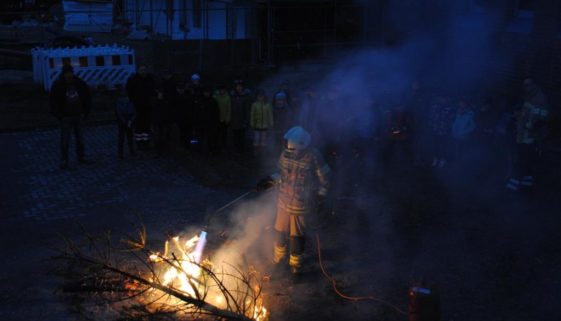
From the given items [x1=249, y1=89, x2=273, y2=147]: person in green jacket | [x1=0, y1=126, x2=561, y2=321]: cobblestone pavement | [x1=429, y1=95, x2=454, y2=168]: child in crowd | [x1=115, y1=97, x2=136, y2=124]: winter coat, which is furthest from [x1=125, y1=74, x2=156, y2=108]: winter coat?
[x1=429, y1=95, x2=454, y2=168]: child in crowd

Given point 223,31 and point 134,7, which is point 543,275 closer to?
point 223,31

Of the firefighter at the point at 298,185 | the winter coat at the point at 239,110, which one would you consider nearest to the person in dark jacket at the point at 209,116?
the winter coat at the point at 239,110

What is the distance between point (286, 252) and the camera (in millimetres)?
6734

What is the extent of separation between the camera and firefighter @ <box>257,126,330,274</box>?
6297 millimetres

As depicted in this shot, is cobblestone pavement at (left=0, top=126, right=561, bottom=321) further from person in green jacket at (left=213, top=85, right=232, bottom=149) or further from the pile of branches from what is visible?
person in green jacket at (left=213, top=85, right=232, bottom=149)

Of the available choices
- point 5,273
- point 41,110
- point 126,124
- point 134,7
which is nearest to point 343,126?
point 126,124

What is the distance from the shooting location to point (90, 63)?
57.2 feet

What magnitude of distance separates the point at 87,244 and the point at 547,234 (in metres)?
5.93

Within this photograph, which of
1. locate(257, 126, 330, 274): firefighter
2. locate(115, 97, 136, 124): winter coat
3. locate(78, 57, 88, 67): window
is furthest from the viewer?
locate(78, 57, 88, 67): window

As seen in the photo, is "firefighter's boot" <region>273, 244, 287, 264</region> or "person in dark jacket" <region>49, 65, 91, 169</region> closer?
"firefighter's boot" <region>273, 244, 287, 264</region>

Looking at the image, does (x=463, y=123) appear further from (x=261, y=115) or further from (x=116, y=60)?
(x=116, y=60)

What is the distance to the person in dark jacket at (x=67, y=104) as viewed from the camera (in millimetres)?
10109

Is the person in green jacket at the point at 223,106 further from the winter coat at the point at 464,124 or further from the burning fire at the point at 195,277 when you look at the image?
the burning fire at the point at 195,277

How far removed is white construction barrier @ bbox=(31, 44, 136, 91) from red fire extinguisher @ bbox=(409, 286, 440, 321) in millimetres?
15239
